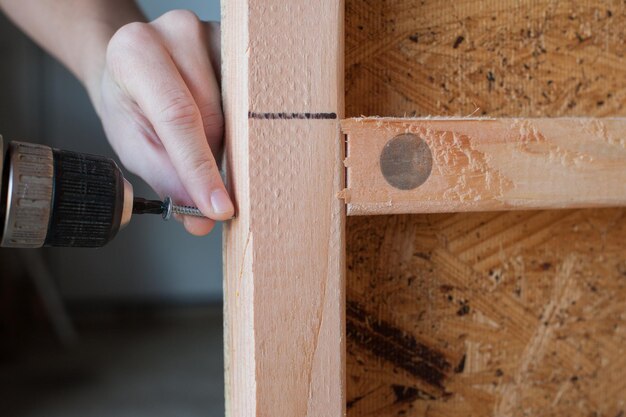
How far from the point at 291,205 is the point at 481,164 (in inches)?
7.0

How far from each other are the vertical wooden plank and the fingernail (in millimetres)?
31

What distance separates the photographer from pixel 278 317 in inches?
18.2

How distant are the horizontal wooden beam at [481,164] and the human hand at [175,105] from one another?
0.45ft

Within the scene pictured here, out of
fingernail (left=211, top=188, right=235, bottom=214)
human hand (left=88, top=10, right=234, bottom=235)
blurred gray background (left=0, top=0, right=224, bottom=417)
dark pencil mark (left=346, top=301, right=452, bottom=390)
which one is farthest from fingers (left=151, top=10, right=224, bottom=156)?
blurred gray background (left=0, top=0, right=224, bottom=417)

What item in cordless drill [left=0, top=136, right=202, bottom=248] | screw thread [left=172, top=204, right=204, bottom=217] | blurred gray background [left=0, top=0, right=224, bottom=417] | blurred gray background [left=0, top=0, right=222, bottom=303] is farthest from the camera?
blurred gray background [left=0, top=0, right=222, bottom=303]

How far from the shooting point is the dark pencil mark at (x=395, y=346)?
0.66m

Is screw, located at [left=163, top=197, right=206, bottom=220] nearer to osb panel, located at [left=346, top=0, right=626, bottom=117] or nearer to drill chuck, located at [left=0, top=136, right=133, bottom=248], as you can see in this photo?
drill chuck, located at [left=0, top=136, right=133, bottom=248]

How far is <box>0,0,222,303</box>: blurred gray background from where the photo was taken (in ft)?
9.48

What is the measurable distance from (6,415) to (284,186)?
219 cm

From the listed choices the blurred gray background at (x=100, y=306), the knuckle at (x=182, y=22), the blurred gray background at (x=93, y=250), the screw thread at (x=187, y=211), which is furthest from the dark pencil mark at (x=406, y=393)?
the blurred gray background at (x=93, y=250)

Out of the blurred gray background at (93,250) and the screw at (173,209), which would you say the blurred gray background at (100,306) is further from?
the screw at (173,209)

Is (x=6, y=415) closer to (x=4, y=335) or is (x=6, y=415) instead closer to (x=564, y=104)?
(x=4, y=335)

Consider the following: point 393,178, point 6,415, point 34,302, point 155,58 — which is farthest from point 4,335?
point 393,178

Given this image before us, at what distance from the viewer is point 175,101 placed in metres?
0.55
